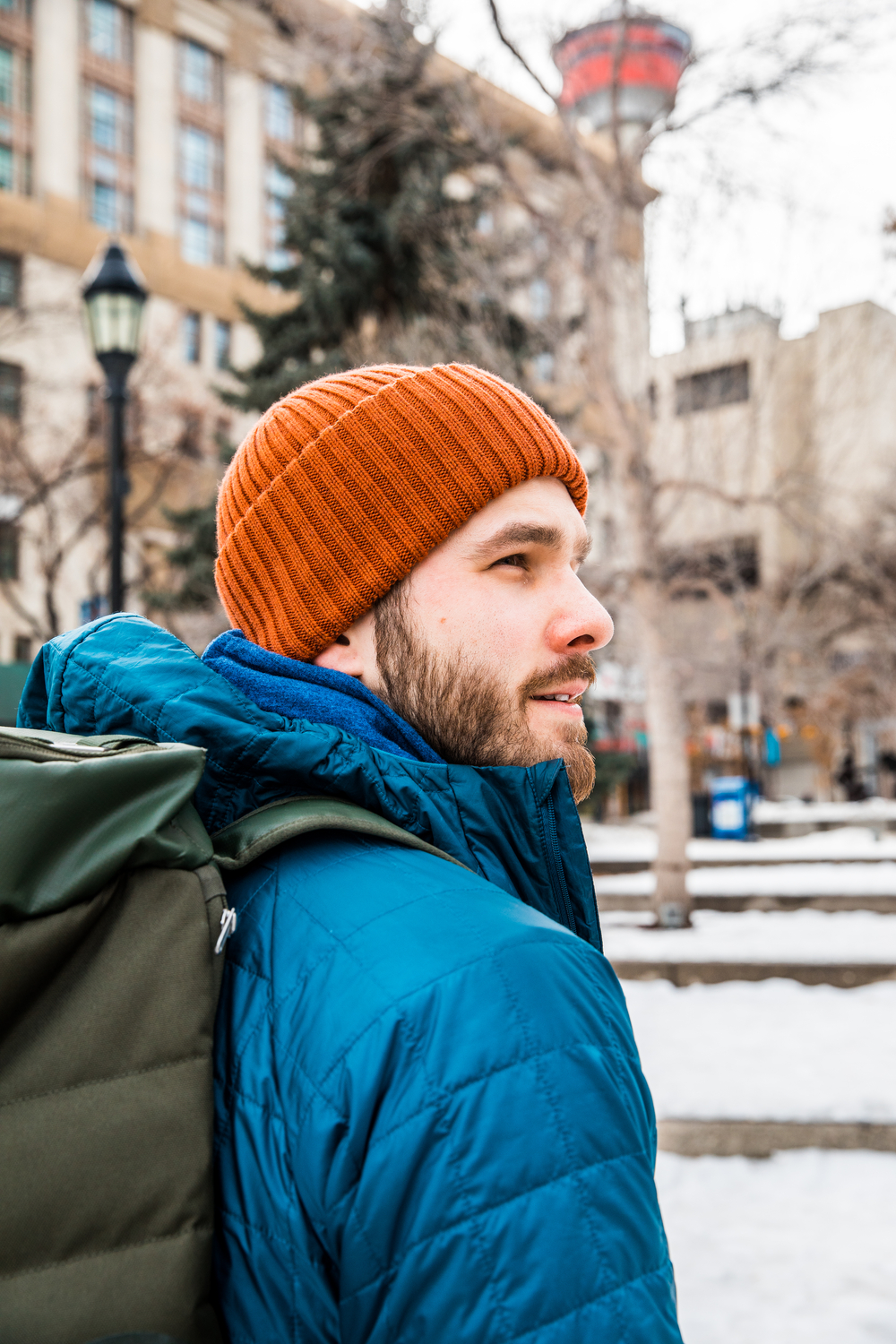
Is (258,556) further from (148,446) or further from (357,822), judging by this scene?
(148,446)

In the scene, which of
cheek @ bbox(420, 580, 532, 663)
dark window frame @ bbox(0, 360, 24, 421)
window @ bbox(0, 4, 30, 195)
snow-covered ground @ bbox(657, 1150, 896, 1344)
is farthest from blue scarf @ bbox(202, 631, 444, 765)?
window @ bbox(0, 4, 30, 195)

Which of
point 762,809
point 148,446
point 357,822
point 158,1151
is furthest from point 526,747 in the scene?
point 762,809

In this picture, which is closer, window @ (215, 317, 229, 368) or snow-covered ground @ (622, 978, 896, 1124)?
snow-covered ground @ (622, 978, 896, 1124)

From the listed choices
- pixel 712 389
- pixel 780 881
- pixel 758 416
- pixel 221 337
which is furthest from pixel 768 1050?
pixel 221 337

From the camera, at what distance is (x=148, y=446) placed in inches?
925

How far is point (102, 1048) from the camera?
972 mm

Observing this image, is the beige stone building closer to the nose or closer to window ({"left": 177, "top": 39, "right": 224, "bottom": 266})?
window ({"left": 177, "top": 39, "right": 224, "bottom": 266})

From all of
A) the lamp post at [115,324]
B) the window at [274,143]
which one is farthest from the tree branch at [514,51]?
the window at [274,143]

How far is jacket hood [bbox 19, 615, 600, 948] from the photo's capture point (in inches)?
49.7

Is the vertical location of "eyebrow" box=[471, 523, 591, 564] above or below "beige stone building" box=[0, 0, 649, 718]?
below

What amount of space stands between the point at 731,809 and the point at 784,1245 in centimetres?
1528

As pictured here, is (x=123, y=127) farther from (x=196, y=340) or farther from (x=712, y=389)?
(x=712, y=389)

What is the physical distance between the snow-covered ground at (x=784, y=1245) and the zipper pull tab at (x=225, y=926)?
3.20 m

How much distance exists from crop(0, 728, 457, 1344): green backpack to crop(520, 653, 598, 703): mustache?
690 millimetres
